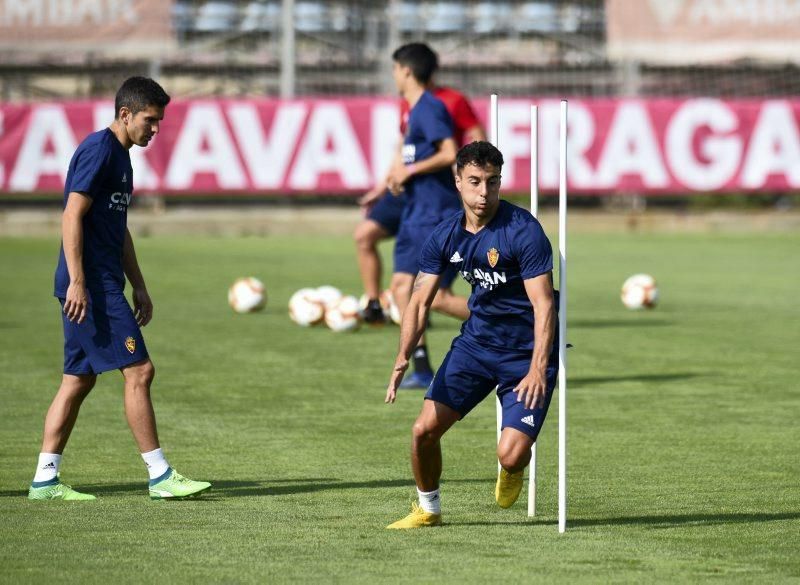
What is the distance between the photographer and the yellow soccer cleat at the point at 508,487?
7.07 meters

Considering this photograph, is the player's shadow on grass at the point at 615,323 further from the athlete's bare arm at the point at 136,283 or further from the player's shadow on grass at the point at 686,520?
the player's shadow on grass at the point at 686,520

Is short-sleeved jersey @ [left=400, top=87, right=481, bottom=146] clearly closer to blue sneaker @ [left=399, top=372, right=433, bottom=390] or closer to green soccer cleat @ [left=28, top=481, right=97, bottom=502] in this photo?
blue sneaker @ [left=399, top=372, right=433, bottom=390]

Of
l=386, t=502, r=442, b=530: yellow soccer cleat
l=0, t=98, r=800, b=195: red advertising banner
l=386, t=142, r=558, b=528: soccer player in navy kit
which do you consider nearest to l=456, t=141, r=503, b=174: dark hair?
l=386, t=142, r=558, b=528: soccer player in navy kit

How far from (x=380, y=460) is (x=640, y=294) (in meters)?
8.51

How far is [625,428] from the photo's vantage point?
9.99m

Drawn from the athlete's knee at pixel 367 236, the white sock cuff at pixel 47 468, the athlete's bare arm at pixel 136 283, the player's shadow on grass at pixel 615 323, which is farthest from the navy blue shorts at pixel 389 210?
the white sock cuff at pixel 47 468

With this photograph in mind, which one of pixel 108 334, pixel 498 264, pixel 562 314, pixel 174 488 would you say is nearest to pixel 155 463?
pixel 174 488

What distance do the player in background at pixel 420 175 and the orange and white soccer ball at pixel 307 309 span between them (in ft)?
11.2

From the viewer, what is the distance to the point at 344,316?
49.5ft

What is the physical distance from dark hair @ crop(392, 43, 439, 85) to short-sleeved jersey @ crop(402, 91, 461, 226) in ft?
0.51

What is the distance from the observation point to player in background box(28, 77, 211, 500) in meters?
7.60

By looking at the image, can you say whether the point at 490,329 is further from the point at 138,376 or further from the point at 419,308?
the point at 138,376

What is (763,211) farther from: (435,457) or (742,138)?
(435,457)

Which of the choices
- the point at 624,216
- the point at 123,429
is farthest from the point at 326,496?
the point at 624,216
